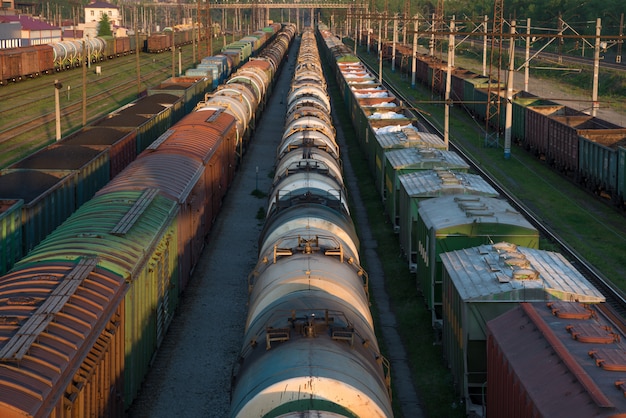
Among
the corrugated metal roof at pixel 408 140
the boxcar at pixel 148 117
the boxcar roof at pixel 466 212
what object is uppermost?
the boxcar at pixel 148 117

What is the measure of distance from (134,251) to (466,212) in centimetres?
841

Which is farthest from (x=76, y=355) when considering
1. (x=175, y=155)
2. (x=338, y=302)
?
(x=175, y=155)

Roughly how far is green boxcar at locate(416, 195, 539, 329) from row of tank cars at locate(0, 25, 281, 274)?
10.3 meters

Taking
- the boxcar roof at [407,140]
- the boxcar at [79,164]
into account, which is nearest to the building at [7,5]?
the boxcar roof at [407,140]

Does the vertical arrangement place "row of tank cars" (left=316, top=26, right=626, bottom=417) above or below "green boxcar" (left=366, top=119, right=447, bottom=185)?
below

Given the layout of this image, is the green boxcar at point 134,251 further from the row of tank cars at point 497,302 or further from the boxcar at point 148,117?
the boxcar at point 148,117

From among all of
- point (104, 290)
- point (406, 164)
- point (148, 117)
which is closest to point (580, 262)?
point (406, 164)

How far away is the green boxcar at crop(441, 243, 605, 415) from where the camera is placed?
15.8m

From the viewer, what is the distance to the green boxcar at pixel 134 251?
628 inches

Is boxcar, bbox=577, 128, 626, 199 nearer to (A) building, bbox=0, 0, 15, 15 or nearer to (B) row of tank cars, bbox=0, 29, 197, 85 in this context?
(B) row of tank cars, bbox=0, 29, 197, 85

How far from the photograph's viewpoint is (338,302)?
45.5 feet

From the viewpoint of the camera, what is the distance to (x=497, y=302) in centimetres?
1589

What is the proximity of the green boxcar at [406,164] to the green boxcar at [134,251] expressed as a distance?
981cm

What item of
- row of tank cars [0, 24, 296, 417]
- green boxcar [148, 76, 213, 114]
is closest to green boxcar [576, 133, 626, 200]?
row of tank cars [0, 24, 296, 417]
